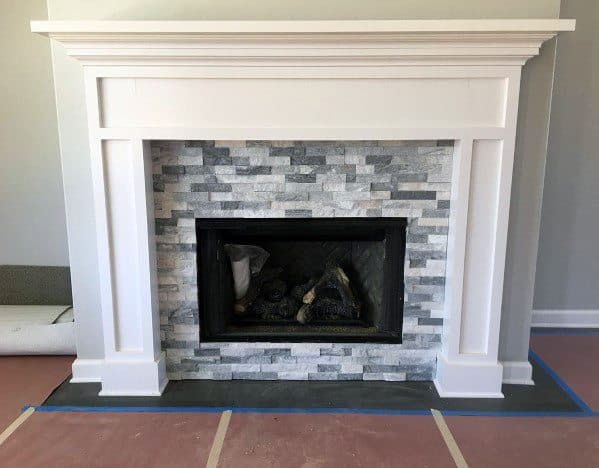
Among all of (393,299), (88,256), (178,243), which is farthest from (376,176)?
(88,256)

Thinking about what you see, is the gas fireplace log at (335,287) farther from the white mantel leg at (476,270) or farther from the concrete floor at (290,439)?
the concrete floor at (290,439)

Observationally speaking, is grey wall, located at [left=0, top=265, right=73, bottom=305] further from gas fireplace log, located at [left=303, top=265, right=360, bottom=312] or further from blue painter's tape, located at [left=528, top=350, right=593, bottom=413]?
blue painter's tape, located at [left=528, top=350, right=593, bottom=413]

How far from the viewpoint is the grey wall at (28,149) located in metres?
2.78

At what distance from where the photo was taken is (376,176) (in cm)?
221

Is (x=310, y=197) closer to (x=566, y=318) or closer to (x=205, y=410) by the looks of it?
(x=205, y=410)

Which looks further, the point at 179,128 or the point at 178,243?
the point at 178,243

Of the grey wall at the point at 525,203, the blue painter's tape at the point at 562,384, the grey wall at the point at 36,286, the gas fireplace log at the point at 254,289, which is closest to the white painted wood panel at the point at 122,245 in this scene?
the gas fireplace log at the point at 254,289

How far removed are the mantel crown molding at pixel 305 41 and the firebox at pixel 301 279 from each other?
72cm

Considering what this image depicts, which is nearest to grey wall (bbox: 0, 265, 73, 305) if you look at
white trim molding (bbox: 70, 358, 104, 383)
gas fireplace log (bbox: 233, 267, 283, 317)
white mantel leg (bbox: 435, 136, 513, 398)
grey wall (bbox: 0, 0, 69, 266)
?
grey wall (bbox: 0, 0, 69, 266)

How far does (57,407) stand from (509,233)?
2.18m

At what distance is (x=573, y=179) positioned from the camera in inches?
115

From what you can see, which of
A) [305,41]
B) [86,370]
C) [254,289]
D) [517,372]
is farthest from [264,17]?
[517,372]

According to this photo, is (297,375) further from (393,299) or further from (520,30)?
(520,30)

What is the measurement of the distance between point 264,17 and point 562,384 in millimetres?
2206
